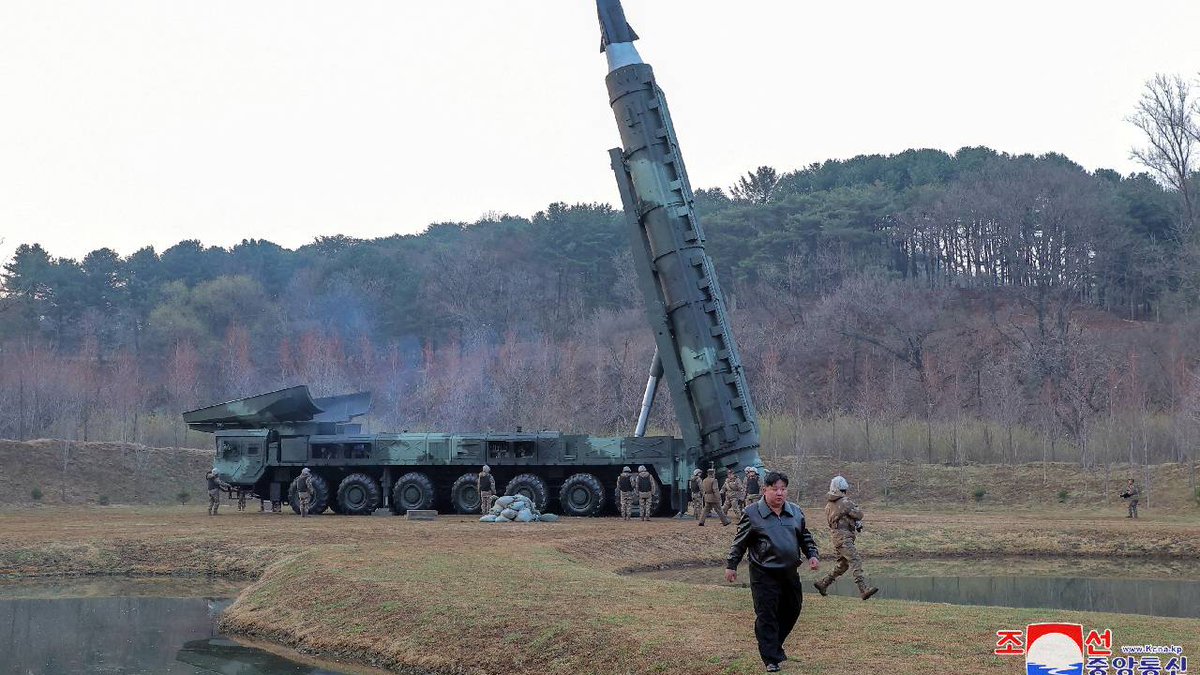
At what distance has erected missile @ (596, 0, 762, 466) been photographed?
28.1 metres

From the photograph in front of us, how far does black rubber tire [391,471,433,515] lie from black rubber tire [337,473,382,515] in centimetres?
60

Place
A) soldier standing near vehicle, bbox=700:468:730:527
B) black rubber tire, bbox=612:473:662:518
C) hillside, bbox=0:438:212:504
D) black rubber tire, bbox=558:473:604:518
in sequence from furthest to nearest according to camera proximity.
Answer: hillside, bbox=0:438:212:504, black rubber tire, bbox=558:473:604:518, black rubber tire, bbox=612:473:662:518, soldier standing near vehicle, bbox=700:468:730:527

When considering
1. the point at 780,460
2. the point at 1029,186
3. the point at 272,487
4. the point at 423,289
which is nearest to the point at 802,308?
the point at 1029,186

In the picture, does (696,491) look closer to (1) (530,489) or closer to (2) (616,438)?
(2) (616,438)

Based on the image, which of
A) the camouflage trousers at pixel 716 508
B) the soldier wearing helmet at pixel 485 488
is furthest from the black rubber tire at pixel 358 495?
the camouflage trousers at pixel 716 508

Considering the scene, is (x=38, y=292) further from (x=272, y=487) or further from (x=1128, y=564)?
(x=1128, y=564)

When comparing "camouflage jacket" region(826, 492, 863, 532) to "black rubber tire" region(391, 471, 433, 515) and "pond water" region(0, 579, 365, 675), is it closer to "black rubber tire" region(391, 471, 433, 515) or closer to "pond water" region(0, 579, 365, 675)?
"pond water" region(0, 579, 365, 675)

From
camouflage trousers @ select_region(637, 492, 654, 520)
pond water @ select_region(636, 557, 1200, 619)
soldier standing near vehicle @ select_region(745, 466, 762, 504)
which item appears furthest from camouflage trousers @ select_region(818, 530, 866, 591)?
camouflage trousers @ select_region(637, 492, 654, 520)

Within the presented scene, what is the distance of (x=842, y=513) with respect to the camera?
15367mm

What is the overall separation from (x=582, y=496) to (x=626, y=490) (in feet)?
5.54

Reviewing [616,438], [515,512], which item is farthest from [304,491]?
[616,438]

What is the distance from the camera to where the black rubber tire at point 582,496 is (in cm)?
2959

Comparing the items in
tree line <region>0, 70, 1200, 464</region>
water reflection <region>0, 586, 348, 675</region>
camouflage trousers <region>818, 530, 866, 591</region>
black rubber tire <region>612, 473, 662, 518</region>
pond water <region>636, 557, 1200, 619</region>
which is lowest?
pond water <region>636, 557, 1200, 619</region>

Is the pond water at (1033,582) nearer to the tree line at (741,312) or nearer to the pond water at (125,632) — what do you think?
the pond water at (125,632)
